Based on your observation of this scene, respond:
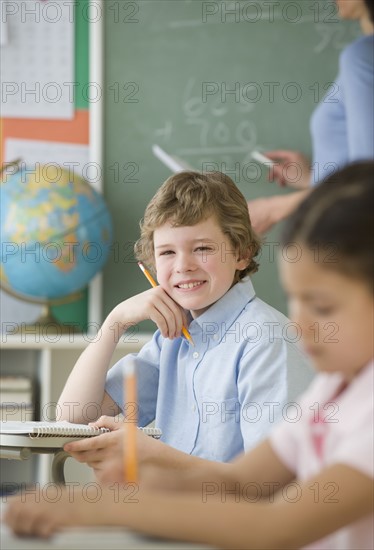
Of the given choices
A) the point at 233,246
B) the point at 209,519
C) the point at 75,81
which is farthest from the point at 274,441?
the point at 75,81

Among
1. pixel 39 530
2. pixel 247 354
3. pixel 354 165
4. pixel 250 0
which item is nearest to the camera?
pixel 39 530

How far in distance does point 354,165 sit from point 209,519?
37 centimetres

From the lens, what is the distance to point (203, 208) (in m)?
1.83

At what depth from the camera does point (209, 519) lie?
0.67 m

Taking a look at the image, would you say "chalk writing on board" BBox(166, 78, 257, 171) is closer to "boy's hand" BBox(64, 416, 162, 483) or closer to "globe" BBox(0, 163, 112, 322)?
"globe" BBox(0, 163, 112, 322)

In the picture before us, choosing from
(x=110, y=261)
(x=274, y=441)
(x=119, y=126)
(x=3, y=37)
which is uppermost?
(x=3, y=37)

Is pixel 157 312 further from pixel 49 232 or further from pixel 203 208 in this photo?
pixel 49 232

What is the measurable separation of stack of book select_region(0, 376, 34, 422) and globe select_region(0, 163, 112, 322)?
32 centimetres

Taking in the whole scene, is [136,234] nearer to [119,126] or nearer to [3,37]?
[119,126]

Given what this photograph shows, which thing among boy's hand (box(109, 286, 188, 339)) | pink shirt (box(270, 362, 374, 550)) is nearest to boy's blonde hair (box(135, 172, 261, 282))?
boy's hand (box(109, 286, 188, 339))

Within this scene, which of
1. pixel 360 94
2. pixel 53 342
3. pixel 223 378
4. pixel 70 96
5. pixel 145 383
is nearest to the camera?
pixel 223 378

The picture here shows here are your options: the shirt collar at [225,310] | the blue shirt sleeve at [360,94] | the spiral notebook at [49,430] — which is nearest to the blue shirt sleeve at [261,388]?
the shirt collar at [225,310]

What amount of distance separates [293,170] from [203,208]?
1761mm

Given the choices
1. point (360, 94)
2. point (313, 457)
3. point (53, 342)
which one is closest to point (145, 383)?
point (360, 94)
